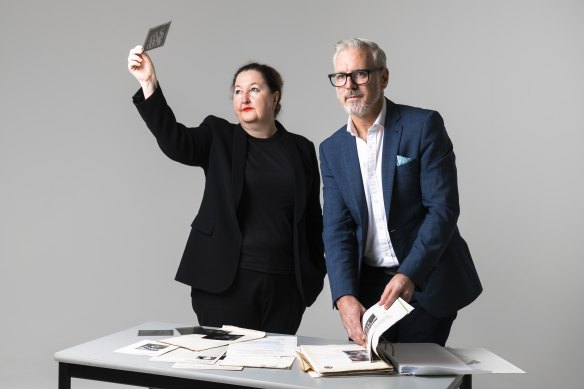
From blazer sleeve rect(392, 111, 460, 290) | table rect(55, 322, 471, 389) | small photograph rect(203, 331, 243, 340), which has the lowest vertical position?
table rect(55, 322, 471, 389)

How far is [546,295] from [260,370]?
9.19ft

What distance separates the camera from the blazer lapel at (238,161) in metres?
2.87

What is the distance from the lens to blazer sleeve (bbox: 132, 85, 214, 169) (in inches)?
109

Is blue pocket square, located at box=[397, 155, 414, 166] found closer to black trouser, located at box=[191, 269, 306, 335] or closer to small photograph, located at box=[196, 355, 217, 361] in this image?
black trouser, located at box=[191, 269, 306, 335]

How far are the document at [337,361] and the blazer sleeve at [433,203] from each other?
1.08ft

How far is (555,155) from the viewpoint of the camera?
420 cm

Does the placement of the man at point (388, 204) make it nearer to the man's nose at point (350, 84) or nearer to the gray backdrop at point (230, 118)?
the man's nose at point (350, 84)

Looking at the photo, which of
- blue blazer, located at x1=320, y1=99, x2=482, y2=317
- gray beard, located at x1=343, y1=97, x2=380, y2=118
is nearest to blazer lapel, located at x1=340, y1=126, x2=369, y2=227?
blue blazer, located at x1=320, y1=99, x2=482, y2=317

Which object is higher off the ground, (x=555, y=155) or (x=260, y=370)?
(x=555, y=155)

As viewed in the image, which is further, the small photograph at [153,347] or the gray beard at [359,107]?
the gray beard at [359,107]

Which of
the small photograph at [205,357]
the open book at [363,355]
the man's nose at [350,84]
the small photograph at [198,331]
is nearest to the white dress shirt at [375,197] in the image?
the man's nose at [350,84]

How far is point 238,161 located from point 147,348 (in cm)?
99

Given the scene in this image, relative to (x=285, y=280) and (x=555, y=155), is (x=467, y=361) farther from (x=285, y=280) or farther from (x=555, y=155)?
(x=555, y=155)

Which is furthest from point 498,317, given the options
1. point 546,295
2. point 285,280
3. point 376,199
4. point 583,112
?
point 376,199
